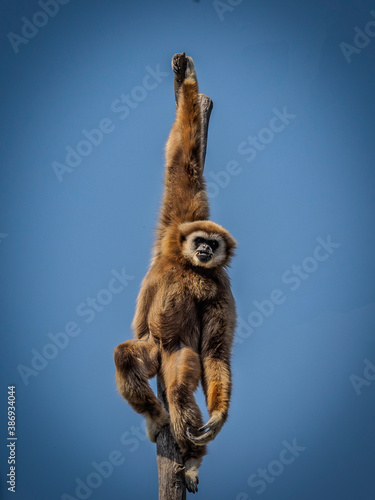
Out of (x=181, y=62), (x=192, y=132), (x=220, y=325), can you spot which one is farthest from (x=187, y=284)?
(x=181, y=62)

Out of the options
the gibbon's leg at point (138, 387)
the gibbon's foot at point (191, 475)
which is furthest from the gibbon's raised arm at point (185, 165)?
the gibbon's foot at point (191, 475)

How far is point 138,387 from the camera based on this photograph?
22.1 ft

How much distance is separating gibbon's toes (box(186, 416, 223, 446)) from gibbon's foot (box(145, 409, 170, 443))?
357 millimetres

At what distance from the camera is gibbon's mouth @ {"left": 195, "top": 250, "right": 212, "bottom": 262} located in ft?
24.3

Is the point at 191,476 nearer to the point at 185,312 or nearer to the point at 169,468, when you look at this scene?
the point at 169,468

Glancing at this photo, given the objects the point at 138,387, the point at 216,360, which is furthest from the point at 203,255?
the point at 138,387

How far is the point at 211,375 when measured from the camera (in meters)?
7.09

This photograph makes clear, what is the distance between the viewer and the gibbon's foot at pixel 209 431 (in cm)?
655

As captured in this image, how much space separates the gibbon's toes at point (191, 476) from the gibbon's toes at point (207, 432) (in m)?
0.26

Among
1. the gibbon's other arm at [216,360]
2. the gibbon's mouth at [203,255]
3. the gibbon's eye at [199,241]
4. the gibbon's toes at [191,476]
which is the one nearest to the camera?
the gibbon's toes at [191,476]

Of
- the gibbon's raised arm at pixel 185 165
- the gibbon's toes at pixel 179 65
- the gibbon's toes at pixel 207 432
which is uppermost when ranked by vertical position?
the gibbon's toes at pixel 179 65

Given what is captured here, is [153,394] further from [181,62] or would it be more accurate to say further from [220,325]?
[181,62]

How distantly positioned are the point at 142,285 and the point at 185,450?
2207mm

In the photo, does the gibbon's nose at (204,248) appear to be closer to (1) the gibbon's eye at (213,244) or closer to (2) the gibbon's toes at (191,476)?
(1) the gibbon's eye at (213,244)
